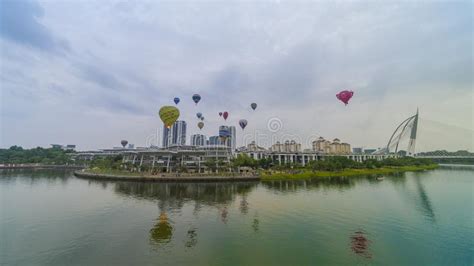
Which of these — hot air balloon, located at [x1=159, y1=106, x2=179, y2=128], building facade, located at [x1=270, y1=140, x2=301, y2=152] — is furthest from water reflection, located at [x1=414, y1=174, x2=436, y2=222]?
building facade, located at [x1=270, y1=140, x2=301, y2=152]

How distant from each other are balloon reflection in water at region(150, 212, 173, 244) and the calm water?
53 mm

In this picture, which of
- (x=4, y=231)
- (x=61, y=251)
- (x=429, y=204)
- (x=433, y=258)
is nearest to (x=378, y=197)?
(x=429, y=204)

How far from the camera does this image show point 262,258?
35.0 feet

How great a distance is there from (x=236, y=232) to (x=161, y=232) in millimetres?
4316

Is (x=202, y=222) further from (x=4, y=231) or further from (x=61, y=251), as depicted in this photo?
(x=4, y=231)

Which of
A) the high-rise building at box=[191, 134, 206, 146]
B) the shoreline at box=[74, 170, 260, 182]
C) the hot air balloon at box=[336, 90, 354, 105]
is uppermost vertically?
the high-rise building at box=[191, 134, 206, 146]

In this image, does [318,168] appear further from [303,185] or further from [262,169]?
[303,185]

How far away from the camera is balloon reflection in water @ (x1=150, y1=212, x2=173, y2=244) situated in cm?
1271

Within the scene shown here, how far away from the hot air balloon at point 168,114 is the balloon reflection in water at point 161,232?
2196cm

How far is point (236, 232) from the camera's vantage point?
14203mm

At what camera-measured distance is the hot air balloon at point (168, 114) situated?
3669cm

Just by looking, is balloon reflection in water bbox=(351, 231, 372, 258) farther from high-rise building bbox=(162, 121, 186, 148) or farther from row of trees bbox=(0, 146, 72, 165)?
row of trees bbox=(0, 146, 72, 165)

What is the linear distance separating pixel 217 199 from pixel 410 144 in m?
92.3

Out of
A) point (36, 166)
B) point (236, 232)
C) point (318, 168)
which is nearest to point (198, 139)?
point (36, 166)
